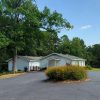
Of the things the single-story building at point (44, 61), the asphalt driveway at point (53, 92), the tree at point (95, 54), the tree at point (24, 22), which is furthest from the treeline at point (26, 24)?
the tree at point (95, 54)

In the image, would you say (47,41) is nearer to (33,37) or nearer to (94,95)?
(33,37)

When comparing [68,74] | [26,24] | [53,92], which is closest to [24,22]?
[26,24]

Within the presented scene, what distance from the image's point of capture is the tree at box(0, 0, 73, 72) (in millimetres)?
52781

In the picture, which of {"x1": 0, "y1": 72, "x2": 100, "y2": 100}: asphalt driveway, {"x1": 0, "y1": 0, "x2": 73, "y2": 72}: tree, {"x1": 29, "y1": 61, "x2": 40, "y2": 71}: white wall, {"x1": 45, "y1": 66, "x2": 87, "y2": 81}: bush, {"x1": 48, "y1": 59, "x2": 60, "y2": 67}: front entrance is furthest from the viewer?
{"x1": 48, "y1": 59, "x2": 60, "y2": 67}: front entrance

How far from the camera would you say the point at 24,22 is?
179 ft

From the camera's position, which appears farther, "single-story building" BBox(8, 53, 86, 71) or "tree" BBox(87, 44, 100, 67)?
"tree" BBox(87, 44, 100, 67)

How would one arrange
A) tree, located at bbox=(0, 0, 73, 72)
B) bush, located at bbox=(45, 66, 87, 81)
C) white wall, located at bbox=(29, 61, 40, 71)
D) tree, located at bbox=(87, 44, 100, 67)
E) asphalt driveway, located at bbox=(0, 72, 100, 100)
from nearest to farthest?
asphalt driveway, located at bbox=(0, 72, 100, 100) < bush, located at bbox=(45, 66, 87, 81) < tree, located at bbox=(0, 0, 73, 72) < white wall, located at bbox=(29, 61, 40, 71) < tree, located at bbox=(87, 44, 100, 67)

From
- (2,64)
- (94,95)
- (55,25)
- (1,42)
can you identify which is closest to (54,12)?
(55,25)

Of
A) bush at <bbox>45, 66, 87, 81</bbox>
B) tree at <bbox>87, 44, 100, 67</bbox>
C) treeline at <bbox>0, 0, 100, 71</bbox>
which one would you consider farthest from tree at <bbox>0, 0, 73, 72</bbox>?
tree at <bbox>87, 44, 100, 67</bbox>

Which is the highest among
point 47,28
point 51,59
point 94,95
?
point 47,28

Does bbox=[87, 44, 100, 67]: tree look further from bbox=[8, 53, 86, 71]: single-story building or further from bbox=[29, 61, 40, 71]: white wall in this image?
bbox=[29, 61, 40, 71]: white wall

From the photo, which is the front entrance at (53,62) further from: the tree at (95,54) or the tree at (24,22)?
the tree at (95,54)

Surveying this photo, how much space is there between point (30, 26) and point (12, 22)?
10.6 feet

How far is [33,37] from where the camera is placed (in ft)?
185
